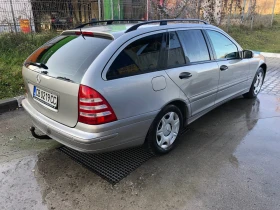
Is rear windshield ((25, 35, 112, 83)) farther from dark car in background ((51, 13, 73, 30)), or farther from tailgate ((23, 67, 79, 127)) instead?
dark car in background ((51, 13, 73, 30))

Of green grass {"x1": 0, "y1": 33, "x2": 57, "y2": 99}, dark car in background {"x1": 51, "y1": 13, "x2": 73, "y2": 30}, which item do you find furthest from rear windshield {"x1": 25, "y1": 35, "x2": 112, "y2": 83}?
dark car in background {"x1": 51, "y1": 13, "x2": 73, "y2": 30}

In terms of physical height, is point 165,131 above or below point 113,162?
above

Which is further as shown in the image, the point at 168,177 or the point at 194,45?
the point at 194,45

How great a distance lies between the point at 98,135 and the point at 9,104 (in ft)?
9.72

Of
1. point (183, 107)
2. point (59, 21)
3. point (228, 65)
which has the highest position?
point (59, 21)

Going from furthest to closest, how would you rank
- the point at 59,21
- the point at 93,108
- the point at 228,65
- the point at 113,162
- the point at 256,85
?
the point at 59,21, the point at 256,85, the point at 228,65, the point at 113,162, the point at 93,108

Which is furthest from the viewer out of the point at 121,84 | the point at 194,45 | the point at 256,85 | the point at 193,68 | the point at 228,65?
the point at 256,85

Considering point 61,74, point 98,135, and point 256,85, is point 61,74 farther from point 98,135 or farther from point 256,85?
point 256,85

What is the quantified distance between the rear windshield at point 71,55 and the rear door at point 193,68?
0.91m

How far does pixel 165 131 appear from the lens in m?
3.26

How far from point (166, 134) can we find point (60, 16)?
6630 millimetres

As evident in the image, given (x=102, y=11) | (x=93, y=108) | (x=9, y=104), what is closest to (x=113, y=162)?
(x=93, y=108)

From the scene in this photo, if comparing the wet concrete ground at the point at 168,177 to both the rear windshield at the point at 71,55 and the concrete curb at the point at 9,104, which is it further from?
the rear windshield at the point at 71,55

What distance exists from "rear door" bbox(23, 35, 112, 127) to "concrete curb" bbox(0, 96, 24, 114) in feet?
5.70
